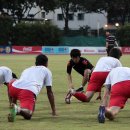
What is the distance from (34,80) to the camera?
11.1 metres

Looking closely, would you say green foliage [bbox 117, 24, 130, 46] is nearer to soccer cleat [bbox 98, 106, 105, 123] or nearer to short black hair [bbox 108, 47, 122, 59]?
short black hair [bbox 108, 47, 122, 59]

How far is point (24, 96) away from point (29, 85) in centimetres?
26

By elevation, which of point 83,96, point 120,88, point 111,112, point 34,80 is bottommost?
point 83,96

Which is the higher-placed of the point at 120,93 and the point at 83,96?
the point at 120,93

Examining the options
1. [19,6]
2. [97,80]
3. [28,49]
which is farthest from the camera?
[19,6]

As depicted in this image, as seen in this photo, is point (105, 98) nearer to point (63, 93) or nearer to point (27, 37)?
point (63, 93)

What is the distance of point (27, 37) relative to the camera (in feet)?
212

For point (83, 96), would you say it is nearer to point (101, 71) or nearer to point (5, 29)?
point (101, 71)

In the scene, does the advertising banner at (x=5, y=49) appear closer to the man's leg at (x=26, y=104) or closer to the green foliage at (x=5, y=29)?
the green foliage at (x=5, y=29)

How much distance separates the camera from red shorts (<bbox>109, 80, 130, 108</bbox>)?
1072 cm

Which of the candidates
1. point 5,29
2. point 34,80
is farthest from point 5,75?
point 5,29

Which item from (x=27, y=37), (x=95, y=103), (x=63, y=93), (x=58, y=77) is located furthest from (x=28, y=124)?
(x=27, y=37)

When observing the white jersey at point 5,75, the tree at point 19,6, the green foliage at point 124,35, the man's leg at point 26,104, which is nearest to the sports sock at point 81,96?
the white jersey at point 5,75

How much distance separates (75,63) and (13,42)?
5074 centimetres
